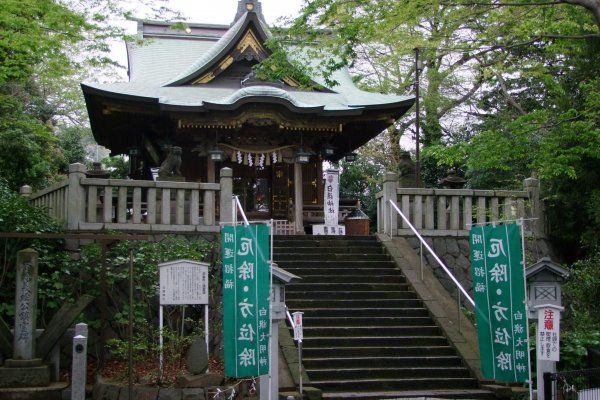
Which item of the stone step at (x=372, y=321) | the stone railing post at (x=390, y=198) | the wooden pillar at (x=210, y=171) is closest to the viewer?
the stone step at (x=372, y=321)

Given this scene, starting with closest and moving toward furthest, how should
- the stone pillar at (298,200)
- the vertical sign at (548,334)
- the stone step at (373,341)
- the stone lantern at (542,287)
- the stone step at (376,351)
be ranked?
the vertical sign at (548,334)
the stone lantern at (542,287)
the stone step at (376,351)
the stone step at (373,341)
the stone pillar at (298,200)

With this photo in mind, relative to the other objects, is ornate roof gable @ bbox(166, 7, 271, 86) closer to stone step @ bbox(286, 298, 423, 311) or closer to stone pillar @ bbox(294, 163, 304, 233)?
stone pillar @ bbox(294, 163, 304, 233)

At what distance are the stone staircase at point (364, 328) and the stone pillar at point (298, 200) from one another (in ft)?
10.7

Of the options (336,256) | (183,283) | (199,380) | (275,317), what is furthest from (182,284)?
(336,256)

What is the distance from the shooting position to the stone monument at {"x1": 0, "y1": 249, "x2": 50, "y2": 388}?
8.70 meters

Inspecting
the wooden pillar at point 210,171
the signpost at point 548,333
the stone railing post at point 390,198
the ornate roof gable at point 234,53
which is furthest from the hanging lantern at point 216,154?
the signpost at point 548,333

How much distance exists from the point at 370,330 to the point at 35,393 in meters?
5.00

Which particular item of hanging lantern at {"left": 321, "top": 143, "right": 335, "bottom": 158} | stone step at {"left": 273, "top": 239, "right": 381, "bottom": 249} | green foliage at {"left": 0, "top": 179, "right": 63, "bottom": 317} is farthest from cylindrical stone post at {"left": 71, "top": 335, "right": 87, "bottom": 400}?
hanging lantern at {"left": 321, "top": 143, "right": 335, "bottom": 158}

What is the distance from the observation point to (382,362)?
384 inches

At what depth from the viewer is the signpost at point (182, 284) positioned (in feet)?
29.7

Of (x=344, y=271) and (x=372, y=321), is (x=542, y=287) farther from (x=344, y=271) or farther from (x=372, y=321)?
(x=344, y=271)

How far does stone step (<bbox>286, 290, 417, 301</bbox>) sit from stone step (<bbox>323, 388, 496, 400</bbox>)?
98.0 inches

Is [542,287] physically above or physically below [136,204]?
below

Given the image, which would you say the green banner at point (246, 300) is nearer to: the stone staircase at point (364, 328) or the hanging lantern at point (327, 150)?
the stone staircase at point (364, 328)
